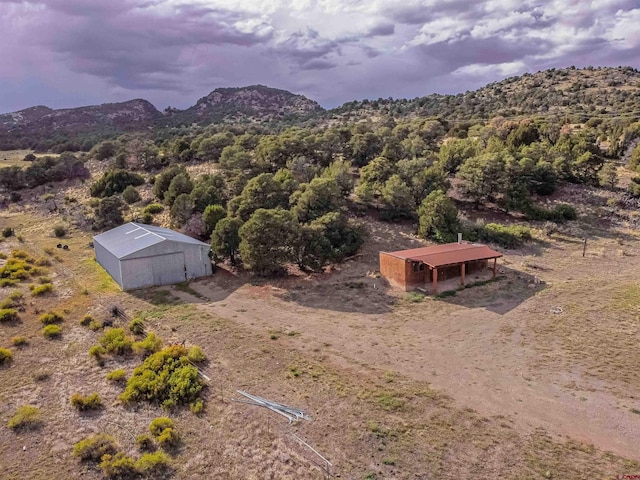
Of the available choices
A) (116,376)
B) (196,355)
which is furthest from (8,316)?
(196,355)

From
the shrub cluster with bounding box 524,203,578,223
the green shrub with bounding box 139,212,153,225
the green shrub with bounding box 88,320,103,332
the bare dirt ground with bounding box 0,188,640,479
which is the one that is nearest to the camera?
the bare dirt ground with bounding box 0,188,640,479

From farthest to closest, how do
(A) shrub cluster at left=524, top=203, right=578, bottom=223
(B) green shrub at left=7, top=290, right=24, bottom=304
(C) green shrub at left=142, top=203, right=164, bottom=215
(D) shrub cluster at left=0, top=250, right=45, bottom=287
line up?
(C) green shrub at left=142, top=203, right=164, bottom=215 < (A) shrub cluster at left=524, top=203, right=578, bottom=223 < (D) shrub cluster at left=0, top=250, right=45, bottom=287 < (B) green shrub at left=7, top=290, right=24, bottom=304

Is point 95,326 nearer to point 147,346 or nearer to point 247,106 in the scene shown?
point 147,346

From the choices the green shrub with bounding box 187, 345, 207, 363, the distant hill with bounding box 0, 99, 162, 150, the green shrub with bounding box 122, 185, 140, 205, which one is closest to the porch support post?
the green shrub with bounding box 187, 345, 207, 363

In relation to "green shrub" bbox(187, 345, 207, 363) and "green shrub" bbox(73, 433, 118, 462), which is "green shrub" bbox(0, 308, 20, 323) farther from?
"green shrub" bbox(73, 433, 118, 462)

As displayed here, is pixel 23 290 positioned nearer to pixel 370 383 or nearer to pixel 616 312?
pixel 370 383

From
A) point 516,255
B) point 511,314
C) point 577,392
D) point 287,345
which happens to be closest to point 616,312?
point 511,314

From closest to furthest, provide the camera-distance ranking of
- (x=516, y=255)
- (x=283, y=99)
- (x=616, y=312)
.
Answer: (x=616, y=312) → (x=516, y=255) → (x=283, y=99)
